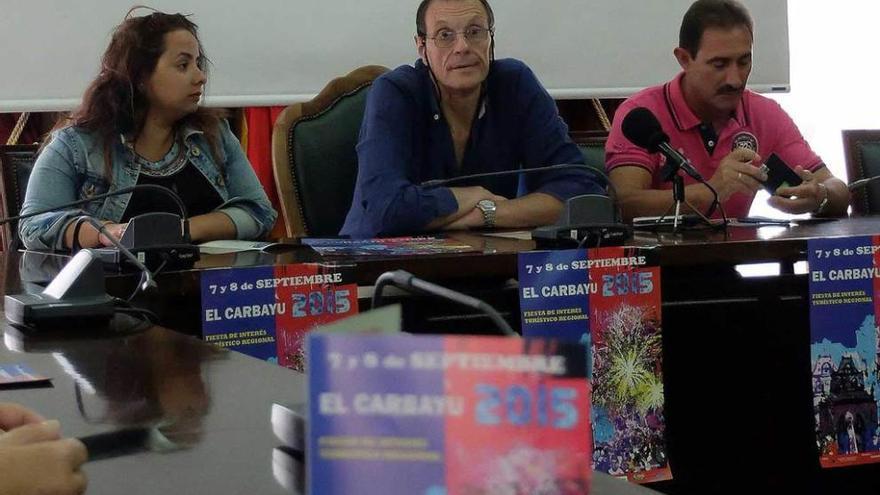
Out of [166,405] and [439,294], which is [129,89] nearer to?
[166,405]

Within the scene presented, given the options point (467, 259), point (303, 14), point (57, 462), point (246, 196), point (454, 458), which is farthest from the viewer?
point (303, 14)

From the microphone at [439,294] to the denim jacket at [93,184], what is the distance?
61.9 inches

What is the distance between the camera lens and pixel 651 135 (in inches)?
84.7

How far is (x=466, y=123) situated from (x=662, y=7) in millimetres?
1433

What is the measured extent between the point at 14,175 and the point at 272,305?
1.04m

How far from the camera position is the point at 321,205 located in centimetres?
252

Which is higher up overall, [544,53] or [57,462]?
[544,53]

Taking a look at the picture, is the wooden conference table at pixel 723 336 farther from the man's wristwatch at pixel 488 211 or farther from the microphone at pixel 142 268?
the man's wristwatch at pixel 488 211

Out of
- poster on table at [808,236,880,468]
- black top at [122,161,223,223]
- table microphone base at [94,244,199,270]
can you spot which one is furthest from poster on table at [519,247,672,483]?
black top at [122,161,223,223]

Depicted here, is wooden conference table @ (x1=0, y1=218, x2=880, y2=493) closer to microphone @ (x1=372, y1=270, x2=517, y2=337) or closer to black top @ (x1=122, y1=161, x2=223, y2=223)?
black top @ (x1=122, y1=161, x2=223, y2=223)

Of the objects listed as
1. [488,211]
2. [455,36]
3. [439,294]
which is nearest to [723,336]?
[488,211]

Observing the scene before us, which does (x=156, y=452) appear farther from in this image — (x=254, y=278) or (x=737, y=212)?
(x=737, y=212)

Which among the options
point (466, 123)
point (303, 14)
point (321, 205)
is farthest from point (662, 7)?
point (321, 205)

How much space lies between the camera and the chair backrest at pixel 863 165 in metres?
2.78
